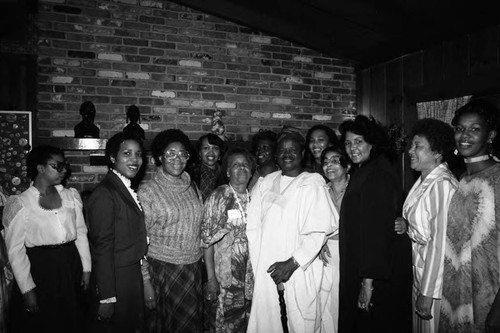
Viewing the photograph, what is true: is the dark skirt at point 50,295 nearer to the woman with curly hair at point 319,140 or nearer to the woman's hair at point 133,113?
the woman's hair at point 133,113

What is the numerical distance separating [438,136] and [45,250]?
2989 millimetres

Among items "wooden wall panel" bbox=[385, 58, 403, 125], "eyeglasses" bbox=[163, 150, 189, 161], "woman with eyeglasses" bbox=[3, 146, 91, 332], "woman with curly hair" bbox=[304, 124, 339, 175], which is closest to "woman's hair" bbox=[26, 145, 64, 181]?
"woman with eyeglasses" bbox=[3, 146, 91, 332]

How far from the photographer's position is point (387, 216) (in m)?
2.43

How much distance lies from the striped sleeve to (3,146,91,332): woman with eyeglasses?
258 cm

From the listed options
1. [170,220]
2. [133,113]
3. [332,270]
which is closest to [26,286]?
[170,220]

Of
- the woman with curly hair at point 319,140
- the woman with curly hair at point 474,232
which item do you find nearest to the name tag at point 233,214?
the woman with curly hair at point 319,140

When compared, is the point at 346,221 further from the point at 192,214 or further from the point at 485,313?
the point at 192,214

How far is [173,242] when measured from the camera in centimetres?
274

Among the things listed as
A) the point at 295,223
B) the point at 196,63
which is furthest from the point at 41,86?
the point at 295,223

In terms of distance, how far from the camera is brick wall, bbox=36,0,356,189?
394 cm

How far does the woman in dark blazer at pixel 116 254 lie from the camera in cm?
238

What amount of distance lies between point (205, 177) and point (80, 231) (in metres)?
1.20

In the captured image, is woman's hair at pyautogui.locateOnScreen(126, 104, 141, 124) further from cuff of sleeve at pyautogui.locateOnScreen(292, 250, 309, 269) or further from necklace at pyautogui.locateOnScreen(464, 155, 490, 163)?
necklace at pyautogui.locateOnScreen(464, 155, 490, 163)

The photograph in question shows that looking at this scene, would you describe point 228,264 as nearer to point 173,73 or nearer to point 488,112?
point 488,112
